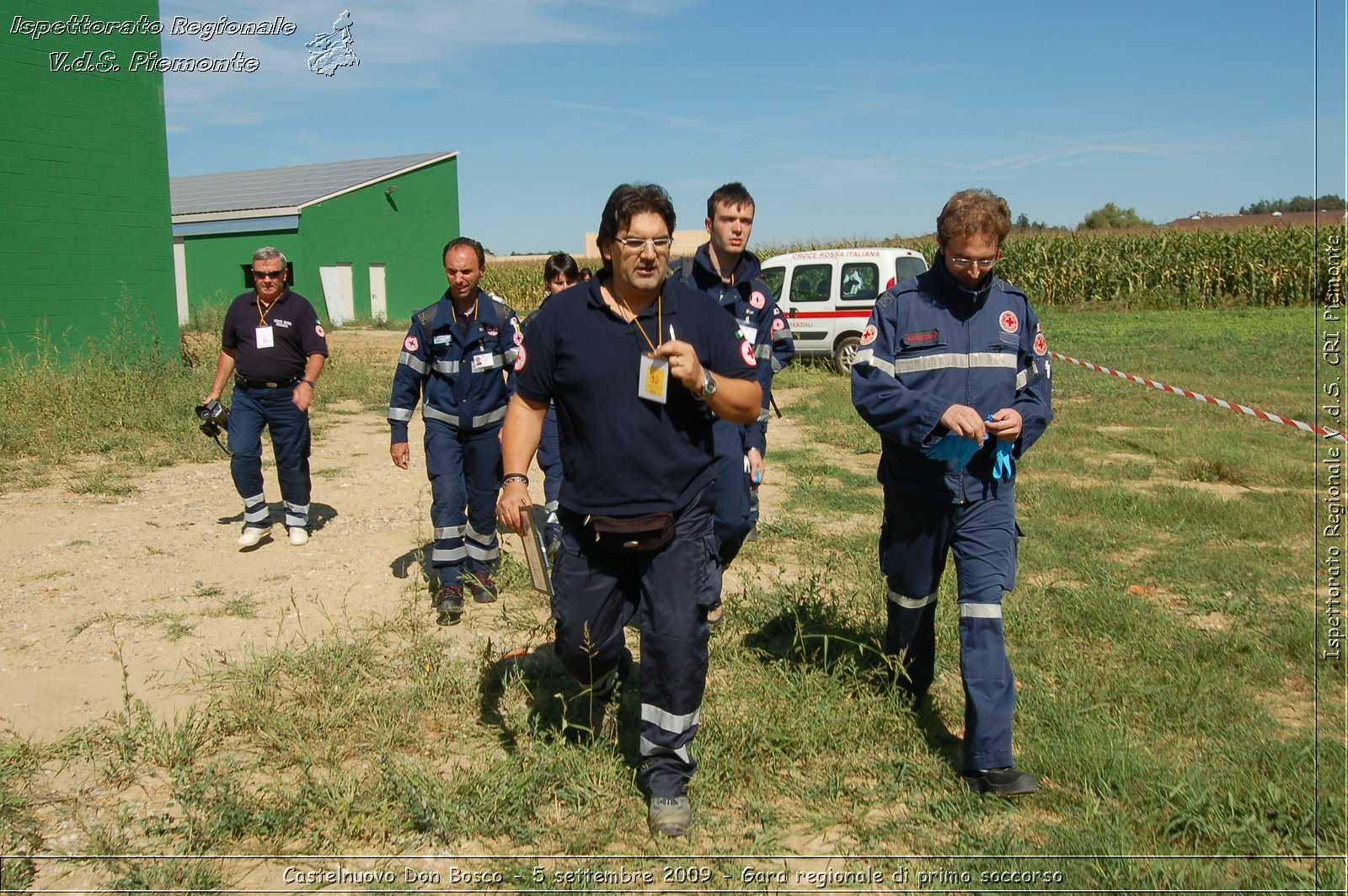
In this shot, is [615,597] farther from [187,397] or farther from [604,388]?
[187,397]

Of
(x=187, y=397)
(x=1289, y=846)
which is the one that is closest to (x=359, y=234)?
(x=187, y=397)

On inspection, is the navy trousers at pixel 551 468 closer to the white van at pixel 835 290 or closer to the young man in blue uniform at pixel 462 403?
the young man in blue uniform at pixel 462 403

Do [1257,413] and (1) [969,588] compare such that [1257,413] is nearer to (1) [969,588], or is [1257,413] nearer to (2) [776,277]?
(1) [969,588]

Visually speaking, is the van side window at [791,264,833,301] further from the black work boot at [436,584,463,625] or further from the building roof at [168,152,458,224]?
the building roof at [168,152,458,224]

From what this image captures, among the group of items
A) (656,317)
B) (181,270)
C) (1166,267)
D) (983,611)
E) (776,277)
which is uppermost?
(181,270)

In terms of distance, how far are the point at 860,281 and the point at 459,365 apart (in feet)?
38.7

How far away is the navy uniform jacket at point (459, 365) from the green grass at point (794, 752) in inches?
41.2

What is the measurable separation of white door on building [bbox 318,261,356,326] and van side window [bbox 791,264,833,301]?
17018mm

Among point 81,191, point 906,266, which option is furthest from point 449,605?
point 906,266

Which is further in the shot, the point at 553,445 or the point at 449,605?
the point at 553,445

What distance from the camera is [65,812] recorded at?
3396mm

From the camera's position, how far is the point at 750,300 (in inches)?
203

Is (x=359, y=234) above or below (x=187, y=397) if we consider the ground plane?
above

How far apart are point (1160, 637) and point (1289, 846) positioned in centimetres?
172
